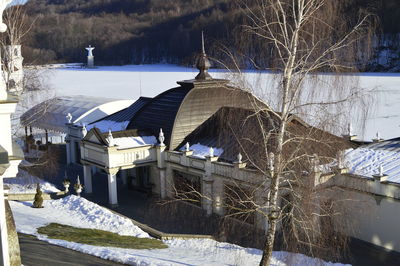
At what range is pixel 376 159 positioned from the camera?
20.0m

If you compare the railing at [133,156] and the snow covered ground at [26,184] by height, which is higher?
the railing at [133,156]

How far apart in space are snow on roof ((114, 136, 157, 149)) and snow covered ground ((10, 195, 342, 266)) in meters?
3.54

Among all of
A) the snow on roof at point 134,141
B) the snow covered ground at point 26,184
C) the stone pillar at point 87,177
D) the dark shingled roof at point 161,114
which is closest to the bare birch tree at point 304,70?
the snow on roof at point 134,141

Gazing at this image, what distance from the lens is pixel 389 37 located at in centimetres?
8662

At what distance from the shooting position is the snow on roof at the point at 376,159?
62.0 ft

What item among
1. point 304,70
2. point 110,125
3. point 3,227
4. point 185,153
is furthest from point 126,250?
point 110,125

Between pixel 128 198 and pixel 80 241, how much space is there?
356 inches

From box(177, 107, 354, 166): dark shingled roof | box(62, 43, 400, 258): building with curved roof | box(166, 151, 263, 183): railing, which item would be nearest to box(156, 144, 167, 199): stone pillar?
box(62, 43, 400, 258): building with curved roof

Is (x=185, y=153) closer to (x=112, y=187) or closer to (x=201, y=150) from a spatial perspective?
(x=201, y=150)

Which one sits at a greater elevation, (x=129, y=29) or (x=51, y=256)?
(x=129, y=29)

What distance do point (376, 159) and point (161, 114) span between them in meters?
11.0

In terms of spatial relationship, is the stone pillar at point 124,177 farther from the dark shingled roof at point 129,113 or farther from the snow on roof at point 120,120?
the dark shingled roof at point 129,113

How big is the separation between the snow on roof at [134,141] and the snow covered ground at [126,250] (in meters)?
3.54

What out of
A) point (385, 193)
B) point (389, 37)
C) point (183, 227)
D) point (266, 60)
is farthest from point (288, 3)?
point (389, 37)
